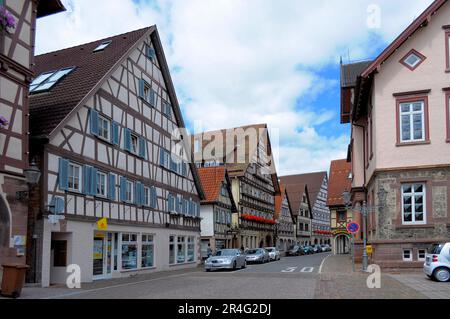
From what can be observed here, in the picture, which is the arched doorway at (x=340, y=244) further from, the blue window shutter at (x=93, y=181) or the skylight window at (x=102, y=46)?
the blue window shutter at (x=93, y=181)

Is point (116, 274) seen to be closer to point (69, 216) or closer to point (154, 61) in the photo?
point (69, 216)

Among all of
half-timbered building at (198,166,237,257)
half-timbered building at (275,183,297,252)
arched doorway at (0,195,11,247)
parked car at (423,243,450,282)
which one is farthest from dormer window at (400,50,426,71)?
half-timbered building at (275,183,297,252)

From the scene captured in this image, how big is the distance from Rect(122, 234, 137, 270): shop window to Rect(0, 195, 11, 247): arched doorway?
9.18 m

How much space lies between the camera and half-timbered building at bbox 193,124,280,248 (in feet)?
177

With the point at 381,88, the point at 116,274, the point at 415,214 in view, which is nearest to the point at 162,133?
the point at 116,274

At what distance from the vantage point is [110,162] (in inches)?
960

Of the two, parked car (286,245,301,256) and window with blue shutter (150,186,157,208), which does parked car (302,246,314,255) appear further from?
window with blue shutter (150,186,157,208)

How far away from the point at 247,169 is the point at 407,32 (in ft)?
108

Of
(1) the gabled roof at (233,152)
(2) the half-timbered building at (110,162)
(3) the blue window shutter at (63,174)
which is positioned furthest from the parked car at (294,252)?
(3) the blue window shutter at (63,174)

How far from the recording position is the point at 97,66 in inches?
981

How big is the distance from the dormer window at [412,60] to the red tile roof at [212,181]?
76.2 feet

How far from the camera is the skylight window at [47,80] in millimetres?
23922

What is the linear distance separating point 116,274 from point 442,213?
1469 centimetres

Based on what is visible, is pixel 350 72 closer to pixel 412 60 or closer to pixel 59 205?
pixel 412 60
